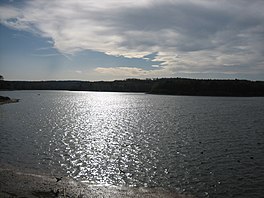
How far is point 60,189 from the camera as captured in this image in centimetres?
1487

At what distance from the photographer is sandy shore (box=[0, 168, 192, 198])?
1412 cm

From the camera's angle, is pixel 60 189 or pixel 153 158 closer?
pixel 60 189

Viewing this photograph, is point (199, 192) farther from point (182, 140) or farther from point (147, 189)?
point (182, 140)

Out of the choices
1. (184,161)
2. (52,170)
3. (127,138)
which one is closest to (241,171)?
(184,161)

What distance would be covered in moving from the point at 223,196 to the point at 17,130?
28480 millimetres

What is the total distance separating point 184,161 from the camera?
2128cm

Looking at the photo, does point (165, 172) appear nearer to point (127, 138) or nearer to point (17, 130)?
point (127, 138)

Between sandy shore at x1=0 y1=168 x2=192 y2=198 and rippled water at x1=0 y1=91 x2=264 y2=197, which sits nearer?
sandy shore at x1=0 y1=168 x2=192 y2=198

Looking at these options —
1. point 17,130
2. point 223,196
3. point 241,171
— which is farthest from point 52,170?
point 17,130

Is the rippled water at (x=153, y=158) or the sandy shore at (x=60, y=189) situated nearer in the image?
the sandy shore at (x=60, y=189)

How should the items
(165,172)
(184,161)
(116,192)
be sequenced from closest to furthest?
(116,192) → (165,172) → (184,161)

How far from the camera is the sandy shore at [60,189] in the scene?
14118mm

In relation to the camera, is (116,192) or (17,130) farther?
(17,130)

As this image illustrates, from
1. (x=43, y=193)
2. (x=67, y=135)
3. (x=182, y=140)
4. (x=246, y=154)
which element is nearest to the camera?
(x=43, y=193)
